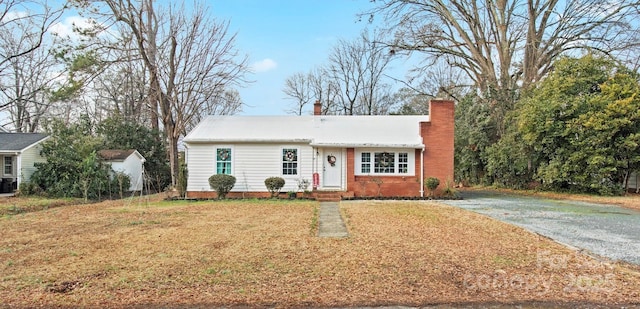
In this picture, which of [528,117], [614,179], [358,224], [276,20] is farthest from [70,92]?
[614,179]

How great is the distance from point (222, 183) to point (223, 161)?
1241mm

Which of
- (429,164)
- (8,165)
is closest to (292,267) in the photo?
(429,164)

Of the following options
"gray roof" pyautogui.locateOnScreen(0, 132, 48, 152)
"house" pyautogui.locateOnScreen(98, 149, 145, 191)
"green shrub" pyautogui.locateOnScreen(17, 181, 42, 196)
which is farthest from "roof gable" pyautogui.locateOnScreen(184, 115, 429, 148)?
"gray roof" pyautogui.locateOnScreen(0, 132, 48, 152)

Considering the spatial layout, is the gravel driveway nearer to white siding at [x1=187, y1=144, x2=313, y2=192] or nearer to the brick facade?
the brick facade

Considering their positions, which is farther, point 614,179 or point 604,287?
point 614,179

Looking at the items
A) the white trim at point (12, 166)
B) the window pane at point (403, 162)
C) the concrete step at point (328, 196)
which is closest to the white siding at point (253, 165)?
the concrete step at point (328, 196)

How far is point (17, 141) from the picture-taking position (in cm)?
2023

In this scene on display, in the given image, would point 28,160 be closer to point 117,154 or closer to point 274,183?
point 117,154

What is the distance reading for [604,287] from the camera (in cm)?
461

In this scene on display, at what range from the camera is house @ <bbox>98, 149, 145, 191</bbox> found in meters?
21.7

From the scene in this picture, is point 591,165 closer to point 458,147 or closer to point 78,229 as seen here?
point 458,147

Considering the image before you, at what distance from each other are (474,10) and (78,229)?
2482 cm

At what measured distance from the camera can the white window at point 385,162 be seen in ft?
55.0

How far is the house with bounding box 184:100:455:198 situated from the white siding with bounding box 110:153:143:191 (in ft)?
24.9
